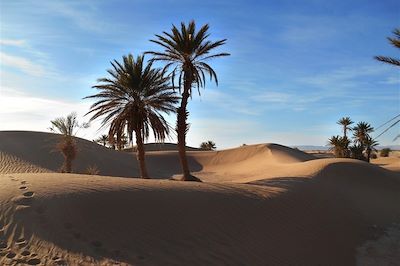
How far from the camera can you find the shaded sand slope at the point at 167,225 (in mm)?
8508

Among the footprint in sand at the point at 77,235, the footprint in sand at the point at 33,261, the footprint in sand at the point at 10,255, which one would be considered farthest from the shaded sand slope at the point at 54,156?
the footprint in sand at the point at 33,261

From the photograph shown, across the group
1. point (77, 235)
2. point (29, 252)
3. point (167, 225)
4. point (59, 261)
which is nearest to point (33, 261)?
point (29, 252)

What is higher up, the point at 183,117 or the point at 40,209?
the point at 183,117

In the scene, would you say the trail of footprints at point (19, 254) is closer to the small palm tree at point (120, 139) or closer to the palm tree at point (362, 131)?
the small palm tree at point (120, 139)

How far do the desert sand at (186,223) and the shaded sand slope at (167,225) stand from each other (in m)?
0.02

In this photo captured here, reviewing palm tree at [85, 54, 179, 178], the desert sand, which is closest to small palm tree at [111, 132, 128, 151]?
palm tree at [85, 54, 179, 178]

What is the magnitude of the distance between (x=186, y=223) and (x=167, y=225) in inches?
23.2

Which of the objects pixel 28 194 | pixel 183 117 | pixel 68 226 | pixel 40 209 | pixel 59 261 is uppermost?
pixel 183 117

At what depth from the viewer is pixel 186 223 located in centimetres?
1049

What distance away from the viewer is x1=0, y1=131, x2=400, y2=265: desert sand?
856 centimetres

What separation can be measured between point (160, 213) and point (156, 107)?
13482 millimetres

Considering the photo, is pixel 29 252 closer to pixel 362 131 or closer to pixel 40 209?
pixel 40 209

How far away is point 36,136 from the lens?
130ft

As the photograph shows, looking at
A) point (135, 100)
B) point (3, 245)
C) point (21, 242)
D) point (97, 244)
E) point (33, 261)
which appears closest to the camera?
point (33, 261)
